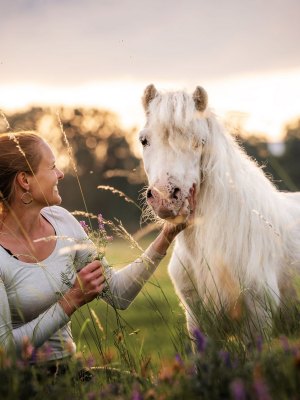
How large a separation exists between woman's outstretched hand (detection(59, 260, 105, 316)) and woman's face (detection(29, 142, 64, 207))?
0.68m

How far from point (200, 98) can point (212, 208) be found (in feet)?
A: 2.59

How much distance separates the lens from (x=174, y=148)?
402 cm

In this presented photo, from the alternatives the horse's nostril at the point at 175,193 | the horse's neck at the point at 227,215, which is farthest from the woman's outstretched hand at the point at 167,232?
the horse's neck at the point at 227,215

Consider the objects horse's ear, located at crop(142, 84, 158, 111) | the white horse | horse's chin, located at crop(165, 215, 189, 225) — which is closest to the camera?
horse's chin, located at crop(165, 215, 189, 225)

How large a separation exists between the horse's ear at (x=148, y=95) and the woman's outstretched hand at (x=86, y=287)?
5.30 ft

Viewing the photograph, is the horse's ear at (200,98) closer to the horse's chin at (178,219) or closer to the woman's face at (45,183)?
the horse's chin at (178,219)

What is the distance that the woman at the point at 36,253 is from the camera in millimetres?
3635

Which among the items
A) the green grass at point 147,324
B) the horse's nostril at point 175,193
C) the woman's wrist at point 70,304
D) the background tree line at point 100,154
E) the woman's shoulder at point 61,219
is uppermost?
the horse's nostril at point 175,193

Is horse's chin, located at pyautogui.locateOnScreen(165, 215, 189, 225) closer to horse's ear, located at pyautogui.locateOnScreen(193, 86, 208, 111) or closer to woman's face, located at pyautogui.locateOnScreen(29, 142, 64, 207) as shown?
woman's face, located at pyautogui.locateOnScreen(29, 142, 64, 207)

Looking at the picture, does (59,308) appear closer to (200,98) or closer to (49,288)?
(49,288)

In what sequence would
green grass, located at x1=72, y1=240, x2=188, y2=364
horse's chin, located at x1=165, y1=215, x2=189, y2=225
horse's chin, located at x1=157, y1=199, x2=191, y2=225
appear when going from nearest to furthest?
green grass, located at x1=72, y1=240, x2=188, y2=364 < horse's chin, located at x1=157, y1=199, x2=191, y2=225 < horse's chin, located at x1=165, y1=215, x2=189, y2=225

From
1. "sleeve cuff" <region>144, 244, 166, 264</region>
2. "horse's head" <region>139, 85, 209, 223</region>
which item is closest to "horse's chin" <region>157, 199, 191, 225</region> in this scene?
"horse's head" <region>139, 85, 209, 223</region>

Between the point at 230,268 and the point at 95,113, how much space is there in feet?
150

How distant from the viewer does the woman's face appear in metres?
3.84
